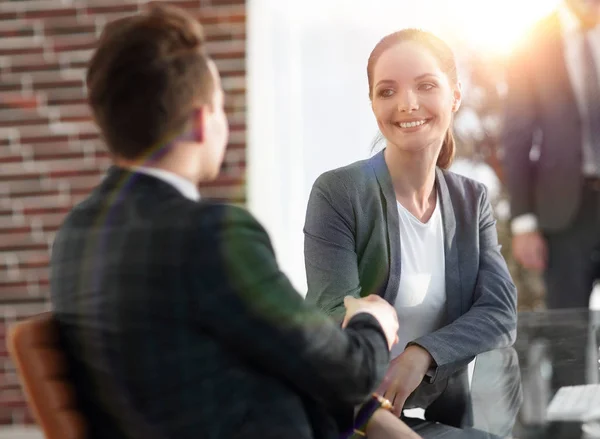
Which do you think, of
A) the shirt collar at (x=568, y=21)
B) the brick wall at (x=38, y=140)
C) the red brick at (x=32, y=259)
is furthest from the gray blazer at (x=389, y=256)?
the red brick at (x=32, y=259)

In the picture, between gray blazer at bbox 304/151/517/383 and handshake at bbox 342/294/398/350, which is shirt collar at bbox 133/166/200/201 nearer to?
handshake at bbox 342/294/398/350

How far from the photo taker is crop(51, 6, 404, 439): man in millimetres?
1098

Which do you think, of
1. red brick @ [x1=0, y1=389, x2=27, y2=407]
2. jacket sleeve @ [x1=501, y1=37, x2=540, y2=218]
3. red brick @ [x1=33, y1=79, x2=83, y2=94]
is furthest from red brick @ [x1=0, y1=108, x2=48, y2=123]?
jacket sleeve @ [x1=501, y1=37, x2=540, y2=218]

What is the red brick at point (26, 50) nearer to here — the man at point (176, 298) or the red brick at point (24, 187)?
the red brick at point (24, 187)

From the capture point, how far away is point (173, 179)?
3.87 feet

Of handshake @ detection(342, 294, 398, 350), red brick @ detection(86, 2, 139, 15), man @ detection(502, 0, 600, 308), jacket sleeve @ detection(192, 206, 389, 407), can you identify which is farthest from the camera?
red brick @ detection(86, 2, 139, 15)

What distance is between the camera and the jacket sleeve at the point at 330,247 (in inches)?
61.2

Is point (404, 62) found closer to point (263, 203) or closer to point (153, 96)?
point (153, 96)

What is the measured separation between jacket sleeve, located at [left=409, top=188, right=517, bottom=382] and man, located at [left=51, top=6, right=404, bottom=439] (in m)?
0.32

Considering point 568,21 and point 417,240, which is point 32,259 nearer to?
point 568,21

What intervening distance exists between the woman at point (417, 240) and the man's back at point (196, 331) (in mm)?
367

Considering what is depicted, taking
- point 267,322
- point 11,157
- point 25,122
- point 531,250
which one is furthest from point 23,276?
point 267,322

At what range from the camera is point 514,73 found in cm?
305

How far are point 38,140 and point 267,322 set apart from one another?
3.02m
